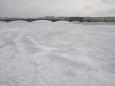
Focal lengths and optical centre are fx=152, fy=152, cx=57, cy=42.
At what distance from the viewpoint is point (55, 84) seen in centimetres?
222

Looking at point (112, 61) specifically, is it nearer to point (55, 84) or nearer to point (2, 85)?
point (55, 84)

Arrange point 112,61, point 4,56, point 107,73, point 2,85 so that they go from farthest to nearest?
1. point 4,56
2. point 112,61
3. point 107,73
4. point 2,85

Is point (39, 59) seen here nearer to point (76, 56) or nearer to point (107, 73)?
point (76, 56)

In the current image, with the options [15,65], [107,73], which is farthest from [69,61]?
[15,65]

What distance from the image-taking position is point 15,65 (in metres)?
3.03

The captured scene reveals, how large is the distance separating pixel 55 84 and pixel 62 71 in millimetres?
547

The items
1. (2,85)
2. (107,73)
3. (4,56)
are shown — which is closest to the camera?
(2,85)

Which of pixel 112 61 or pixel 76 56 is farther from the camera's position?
pixel 76 56

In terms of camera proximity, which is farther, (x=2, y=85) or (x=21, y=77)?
(x=21, y=77)

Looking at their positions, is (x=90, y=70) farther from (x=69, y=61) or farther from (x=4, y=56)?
(x=4, y=56)

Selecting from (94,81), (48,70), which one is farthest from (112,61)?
(48,70)

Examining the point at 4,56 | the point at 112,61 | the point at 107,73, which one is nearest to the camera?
the point at 107,73

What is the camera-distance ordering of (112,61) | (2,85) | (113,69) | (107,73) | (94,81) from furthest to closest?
(112,61) < (113,69) < (107,73) < (94,81) < (2,85)

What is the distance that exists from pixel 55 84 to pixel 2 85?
0.75 metres
